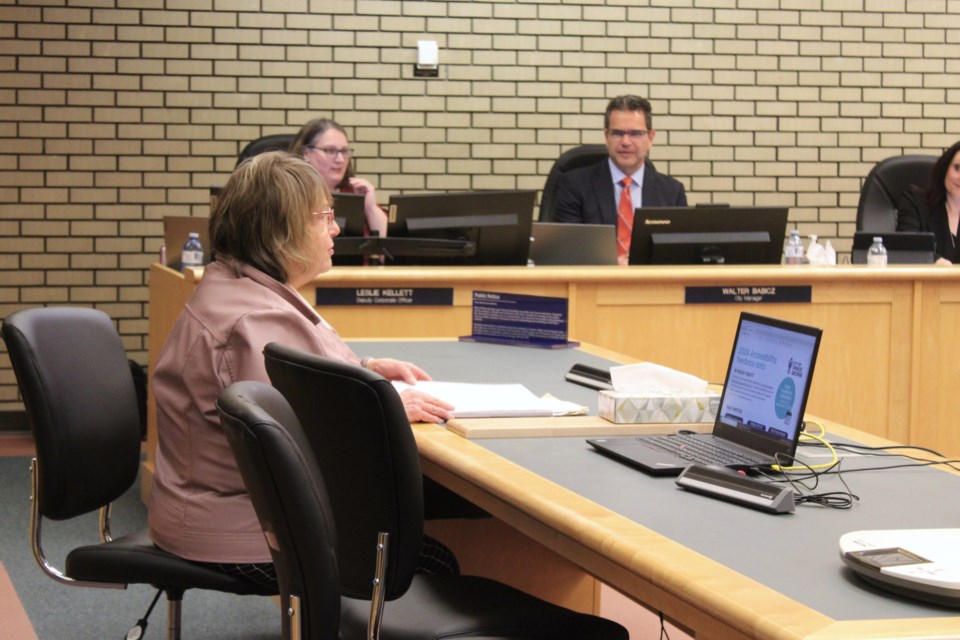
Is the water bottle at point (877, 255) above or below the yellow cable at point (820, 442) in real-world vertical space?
above

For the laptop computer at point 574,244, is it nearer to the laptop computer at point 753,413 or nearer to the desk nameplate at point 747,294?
the desk nameplate at point 747,294

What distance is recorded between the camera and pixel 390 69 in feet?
23.0

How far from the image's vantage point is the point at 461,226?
488 centimetres

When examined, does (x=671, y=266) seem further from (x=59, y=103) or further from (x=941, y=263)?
(x=59, y=103)

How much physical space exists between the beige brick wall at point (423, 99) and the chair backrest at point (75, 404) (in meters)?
3.95

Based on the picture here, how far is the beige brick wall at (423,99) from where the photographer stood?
22.3ft

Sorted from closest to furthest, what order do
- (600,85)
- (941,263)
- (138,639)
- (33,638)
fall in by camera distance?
(138,639) < (33,638) < (941,263) < (600,85)

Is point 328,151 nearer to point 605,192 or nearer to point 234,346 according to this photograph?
point 605,192

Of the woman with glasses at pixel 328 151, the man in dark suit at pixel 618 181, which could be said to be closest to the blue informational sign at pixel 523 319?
the woman with glasses at pixel 328 151

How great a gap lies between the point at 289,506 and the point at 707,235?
348 cm

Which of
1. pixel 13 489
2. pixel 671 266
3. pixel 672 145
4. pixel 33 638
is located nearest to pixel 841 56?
pixel 672 145

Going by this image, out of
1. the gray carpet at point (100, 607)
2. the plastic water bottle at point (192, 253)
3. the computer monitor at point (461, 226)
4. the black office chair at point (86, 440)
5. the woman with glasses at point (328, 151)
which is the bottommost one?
the gray carpet at point (100, 607)

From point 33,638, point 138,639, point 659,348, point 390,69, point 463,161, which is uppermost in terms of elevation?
point 390,69

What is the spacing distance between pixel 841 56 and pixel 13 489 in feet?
16.4
